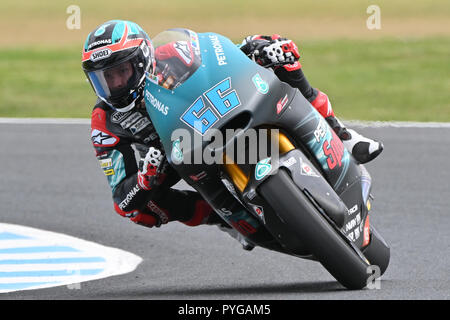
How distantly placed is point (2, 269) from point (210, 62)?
2.57 meters

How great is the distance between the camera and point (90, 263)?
6906 millimetres

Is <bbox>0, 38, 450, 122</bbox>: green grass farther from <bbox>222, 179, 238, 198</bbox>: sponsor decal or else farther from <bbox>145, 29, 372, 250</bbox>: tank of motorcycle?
<bbox>222, 179, 238, 198</bbox>: sponsor decal

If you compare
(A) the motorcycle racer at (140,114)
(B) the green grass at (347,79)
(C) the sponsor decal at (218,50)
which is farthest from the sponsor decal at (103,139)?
(B) the green grass at (347,79)

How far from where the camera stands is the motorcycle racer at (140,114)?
504 cm

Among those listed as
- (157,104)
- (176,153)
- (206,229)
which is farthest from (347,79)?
(176,153)

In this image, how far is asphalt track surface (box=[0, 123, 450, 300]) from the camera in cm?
572

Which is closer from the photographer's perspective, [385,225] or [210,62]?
[210,62]

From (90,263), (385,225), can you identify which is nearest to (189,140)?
(90,263)

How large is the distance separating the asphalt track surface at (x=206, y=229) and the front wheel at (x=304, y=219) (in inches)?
12.0

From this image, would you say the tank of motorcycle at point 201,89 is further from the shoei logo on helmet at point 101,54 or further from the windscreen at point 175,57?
the shoei logo on helmet at point 101,54

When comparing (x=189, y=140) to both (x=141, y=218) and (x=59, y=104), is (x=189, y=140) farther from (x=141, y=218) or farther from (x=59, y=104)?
(x=59, y=104)

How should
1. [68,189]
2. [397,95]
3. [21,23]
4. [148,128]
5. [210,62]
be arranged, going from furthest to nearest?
[21,23]
[397,95]
[68,189]
[148,128]
[210,62]

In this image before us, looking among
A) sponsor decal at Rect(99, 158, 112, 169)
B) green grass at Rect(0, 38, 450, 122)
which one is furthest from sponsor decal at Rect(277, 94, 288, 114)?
green grass at Rect(0, 38, 450, 122)

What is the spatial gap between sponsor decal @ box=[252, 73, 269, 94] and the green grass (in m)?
7.75
